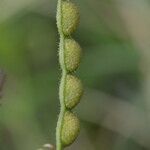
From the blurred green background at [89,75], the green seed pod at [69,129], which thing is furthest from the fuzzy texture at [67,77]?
the blurred green background at [89,75]

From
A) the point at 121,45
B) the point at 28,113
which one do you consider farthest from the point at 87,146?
the point at 121,45

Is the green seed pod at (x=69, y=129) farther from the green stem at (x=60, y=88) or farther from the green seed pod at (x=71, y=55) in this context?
the green seed pod at (x=71, y=55)

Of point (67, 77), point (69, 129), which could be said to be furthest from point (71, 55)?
point (69, 129)

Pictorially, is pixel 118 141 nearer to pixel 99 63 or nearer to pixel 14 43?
pixel 99 63

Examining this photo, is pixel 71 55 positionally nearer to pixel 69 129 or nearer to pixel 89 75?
pixel 69 129

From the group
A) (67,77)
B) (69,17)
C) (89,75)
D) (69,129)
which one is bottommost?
(89,75)

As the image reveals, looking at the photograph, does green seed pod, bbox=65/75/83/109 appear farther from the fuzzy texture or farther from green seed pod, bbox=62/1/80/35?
green seed pod, bbox=62/1/80/35
